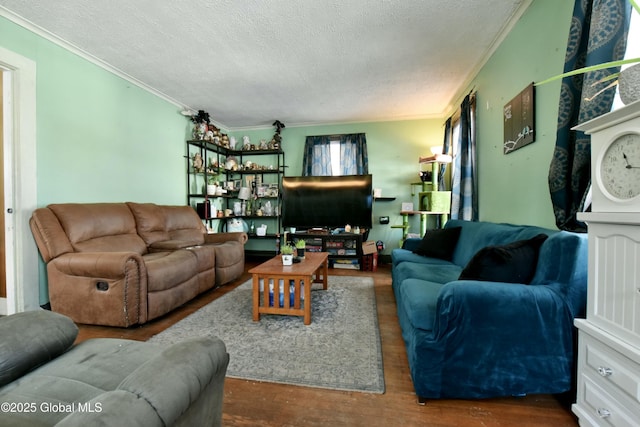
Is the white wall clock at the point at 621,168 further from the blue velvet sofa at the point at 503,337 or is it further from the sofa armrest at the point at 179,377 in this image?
the sofa armrest at the point at 179,377

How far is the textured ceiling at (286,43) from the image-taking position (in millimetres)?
2006

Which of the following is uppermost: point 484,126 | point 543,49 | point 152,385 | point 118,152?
point 543,49

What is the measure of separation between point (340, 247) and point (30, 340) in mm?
3597

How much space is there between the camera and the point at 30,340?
32.9 inches

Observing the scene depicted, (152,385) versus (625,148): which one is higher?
(625,148)

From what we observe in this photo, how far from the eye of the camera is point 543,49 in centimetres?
179

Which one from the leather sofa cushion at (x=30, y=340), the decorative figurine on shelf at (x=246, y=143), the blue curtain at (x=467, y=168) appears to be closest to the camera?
the leather sofa cushion at (x=30, y=340)

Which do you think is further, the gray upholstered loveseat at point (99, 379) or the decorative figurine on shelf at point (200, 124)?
the decorative figurine on shelf at point (200, 124)

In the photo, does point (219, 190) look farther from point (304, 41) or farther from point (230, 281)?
point (304, 41)

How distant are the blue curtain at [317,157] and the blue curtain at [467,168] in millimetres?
2195

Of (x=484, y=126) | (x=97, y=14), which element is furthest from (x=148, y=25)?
(x=484, y=126)

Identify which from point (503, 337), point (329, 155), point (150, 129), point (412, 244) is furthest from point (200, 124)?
point (503, 337)

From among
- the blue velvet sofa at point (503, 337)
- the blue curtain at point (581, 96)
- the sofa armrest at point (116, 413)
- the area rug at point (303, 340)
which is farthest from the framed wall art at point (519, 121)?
the sofa armrest at point (116, 413)

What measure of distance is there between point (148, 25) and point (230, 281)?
2.72 metres
